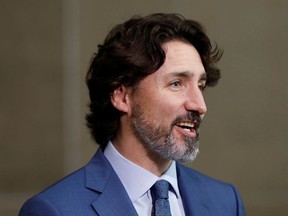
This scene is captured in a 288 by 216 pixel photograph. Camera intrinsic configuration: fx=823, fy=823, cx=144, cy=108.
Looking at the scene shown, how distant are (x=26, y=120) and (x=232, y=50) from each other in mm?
1275

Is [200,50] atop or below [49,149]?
atop

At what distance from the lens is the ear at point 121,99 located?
320 cm

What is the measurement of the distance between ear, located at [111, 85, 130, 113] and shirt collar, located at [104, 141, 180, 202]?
0.17 m

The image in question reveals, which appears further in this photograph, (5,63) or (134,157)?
(5,63)

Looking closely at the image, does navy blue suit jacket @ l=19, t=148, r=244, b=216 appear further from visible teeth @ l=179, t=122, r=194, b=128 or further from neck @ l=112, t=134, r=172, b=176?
visible teeth @ l=179, t=122, r=194, b=128

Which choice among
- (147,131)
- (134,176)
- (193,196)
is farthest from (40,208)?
(193,196)

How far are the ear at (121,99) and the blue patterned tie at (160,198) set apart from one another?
1.07 ft

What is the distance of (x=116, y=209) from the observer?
2.98 metres

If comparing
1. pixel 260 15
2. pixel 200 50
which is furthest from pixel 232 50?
pixel 200 50

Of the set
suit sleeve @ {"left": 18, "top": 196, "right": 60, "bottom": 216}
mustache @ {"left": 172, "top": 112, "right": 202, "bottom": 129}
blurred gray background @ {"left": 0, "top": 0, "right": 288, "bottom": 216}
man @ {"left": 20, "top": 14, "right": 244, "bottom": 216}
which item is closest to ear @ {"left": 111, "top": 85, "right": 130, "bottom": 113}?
man @ {"left": 20, "top": 14, "right": 244, "bottom": 216}

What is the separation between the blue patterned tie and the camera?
118 inches

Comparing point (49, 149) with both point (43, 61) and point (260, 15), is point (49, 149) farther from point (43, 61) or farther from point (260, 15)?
point (260, 15)

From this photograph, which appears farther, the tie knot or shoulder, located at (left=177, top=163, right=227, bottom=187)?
shoulder, located at (left=177, top=163, right=227, bottom=187)

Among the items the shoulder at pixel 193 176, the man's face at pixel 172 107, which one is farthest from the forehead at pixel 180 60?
the shoulder at pixel 193 176
